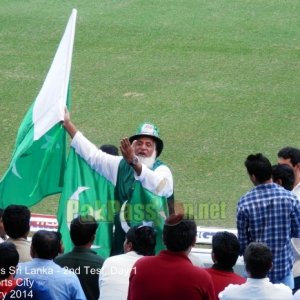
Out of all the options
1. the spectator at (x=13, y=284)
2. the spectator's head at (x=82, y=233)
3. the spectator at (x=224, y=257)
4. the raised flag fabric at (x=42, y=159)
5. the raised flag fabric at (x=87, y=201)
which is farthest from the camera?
the raised flag fabric at (x=42, y=159)

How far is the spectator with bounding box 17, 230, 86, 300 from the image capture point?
5258 millimetres

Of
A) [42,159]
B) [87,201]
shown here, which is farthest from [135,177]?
[42,159]

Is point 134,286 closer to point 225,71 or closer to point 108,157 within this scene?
point 108,157

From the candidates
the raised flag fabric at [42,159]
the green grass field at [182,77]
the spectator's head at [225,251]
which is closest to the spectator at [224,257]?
the spectator's head at [225,251]

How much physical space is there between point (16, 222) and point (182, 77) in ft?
23.8

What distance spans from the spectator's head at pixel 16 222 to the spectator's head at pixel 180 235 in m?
1.09

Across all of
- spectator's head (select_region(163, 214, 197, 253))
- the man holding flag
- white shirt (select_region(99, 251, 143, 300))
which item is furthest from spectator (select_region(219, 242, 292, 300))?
the man holding flag

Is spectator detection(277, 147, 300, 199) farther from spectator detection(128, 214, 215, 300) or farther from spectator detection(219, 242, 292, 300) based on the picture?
spectator detection(128, 214, 215, 300)

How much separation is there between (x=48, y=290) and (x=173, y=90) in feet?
24.5

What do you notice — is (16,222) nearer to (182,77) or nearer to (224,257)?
(224,257)

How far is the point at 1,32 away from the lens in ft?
48.4

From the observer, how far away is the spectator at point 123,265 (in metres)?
5.43

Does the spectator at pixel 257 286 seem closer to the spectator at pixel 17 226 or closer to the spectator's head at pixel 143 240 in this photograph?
the spectator's head at pixel 143 240

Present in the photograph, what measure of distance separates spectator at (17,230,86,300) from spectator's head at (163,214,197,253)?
567 mm
